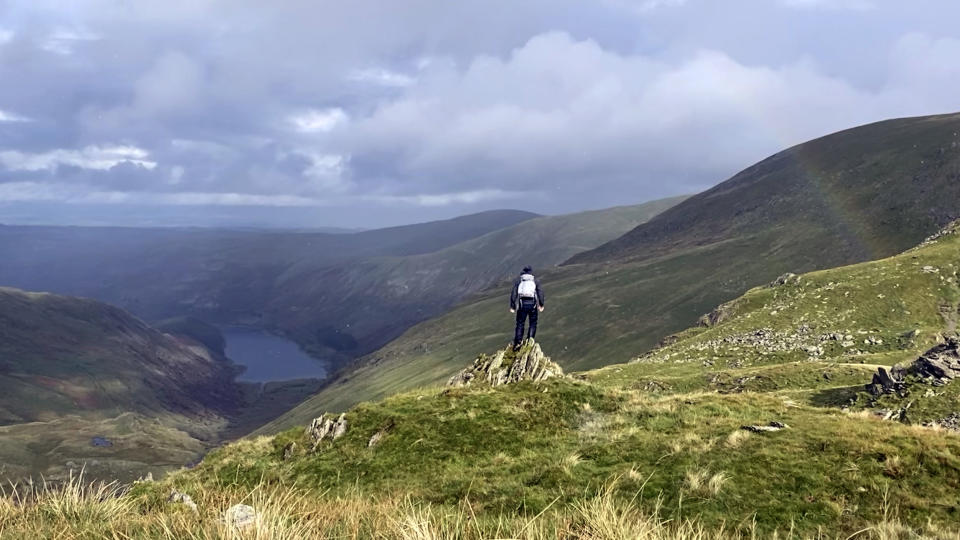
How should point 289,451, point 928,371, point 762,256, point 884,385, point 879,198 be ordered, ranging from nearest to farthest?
point 289,451 < point 928,371 < point 884,385 < point 879,198 < point 762,256

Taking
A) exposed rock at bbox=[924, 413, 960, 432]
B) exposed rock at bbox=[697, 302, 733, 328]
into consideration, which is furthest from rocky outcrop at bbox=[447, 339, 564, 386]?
exposed rock at bbox=[697, 302, 733, 328]

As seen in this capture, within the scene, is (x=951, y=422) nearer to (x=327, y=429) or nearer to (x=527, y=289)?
(x=527, y=289)

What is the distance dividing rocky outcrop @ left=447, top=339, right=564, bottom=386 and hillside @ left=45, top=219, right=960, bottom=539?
0.25 metres

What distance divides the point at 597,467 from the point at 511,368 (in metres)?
12.9

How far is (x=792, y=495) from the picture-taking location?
11938 mm

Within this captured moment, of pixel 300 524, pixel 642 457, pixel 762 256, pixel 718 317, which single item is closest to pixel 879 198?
pixel 762 256

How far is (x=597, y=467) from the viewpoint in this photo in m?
15.0

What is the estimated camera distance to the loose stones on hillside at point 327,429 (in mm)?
22297

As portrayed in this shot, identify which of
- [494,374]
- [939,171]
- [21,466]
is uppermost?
[939,171]

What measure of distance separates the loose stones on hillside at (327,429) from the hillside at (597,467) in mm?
68

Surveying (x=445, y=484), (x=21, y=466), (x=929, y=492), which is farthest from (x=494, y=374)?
(x=21, y=466)

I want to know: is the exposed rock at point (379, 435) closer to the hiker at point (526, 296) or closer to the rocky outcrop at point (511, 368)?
the rocky outcrop at point (511, 368)

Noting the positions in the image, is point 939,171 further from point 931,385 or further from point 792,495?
point 792,495

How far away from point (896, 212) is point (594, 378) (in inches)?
4978
